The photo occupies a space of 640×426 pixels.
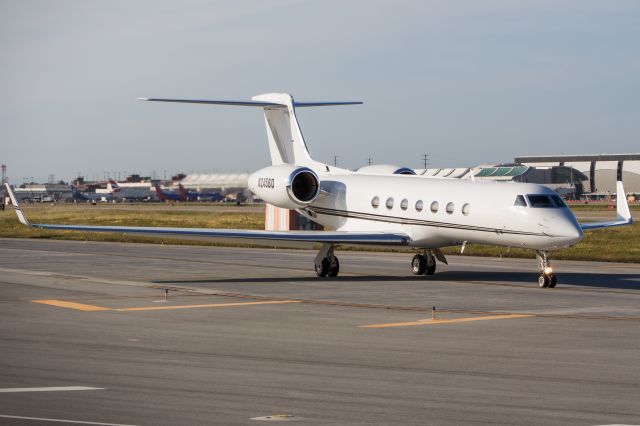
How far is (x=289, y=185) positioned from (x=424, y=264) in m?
4.74

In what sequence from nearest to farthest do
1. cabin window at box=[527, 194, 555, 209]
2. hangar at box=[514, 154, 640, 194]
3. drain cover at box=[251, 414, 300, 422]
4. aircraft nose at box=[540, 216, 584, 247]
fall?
1. drain cover at box=[251, 414, 300, 422]
2. aircraft nose at box=[540, 216, 584, 247]
3. cabin window at box=[527, 194, 555, 209]
4. hangar at box=[514, 154, 640, 194]

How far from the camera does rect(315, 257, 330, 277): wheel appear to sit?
28688mm

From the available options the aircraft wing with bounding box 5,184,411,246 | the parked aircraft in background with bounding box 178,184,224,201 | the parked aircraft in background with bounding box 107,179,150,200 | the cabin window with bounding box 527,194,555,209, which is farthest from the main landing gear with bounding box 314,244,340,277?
the parked aircraft in background with bounding box 107,179,150,200

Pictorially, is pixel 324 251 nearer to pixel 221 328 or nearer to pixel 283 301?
Answer: pixel 283 301

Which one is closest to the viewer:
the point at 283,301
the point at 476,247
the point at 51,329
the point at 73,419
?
the point at 73,419

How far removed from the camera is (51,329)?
1695 cm

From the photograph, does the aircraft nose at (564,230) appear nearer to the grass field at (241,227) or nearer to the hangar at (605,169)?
the grass field at (241,227)

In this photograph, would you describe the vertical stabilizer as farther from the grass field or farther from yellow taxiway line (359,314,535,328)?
yellow taxiway line (359,314,535,328)

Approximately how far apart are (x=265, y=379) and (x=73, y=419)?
3100mm

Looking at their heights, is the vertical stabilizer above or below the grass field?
above

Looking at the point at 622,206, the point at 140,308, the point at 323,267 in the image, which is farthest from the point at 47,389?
the point at 622,206

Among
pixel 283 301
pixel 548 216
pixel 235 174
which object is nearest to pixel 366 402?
pixel 283 301

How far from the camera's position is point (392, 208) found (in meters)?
28.6

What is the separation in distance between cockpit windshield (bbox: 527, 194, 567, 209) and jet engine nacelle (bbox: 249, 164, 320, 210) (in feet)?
24.8
